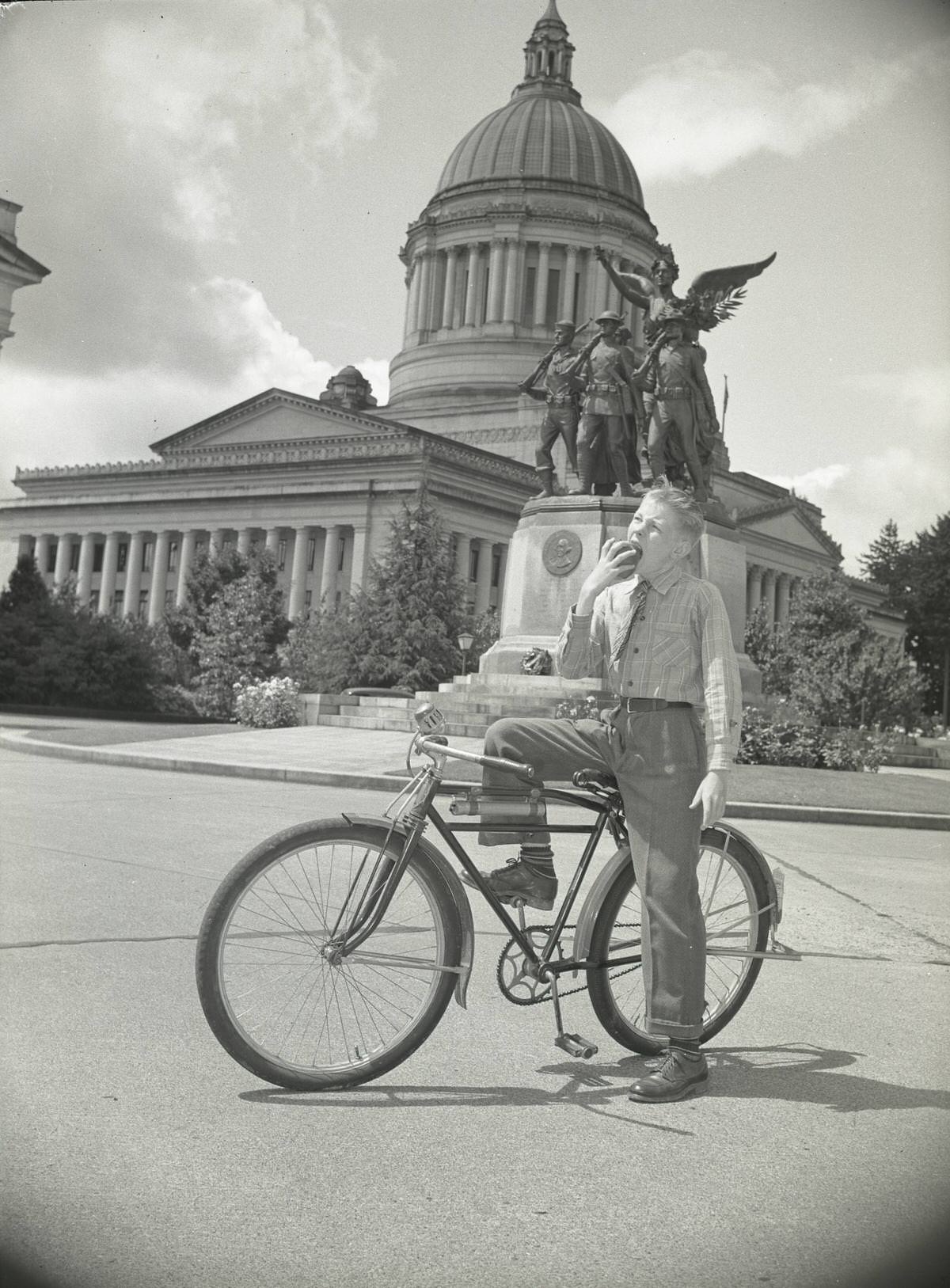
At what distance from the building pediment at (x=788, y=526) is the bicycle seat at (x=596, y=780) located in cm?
8181

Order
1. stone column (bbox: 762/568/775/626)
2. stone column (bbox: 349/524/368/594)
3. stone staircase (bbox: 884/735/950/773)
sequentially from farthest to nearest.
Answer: stone column (bbox: 762/568/775/626), stone column (bbox: 349/524/368/594), stone staircase (bbox: 884/735/950/773)

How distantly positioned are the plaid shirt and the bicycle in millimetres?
362

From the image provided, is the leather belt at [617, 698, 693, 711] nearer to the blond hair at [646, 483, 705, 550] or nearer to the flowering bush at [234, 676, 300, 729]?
the blond hair at [646, 483, 705, 550]

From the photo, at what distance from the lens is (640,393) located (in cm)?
2391

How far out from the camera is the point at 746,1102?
4.29m

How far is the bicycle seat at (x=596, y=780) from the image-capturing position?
4.50 m

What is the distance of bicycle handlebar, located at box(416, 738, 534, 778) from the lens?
435 cm

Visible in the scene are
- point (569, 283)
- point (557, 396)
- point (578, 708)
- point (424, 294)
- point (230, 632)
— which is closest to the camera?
point (578, 708)

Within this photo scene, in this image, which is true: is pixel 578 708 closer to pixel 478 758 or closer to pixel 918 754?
pixel 478 758

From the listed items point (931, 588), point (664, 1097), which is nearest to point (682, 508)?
point (664, 1097)

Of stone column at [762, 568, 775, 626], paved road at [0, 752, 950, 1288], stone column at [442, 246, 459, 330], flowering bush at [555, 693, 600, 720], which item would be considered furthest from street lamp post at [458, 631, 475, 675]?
stone column at [442, 246, 459, 330]

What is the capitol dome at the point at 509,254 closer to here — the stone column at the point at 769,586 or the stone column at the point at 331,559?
the stone column at the point at 331,559

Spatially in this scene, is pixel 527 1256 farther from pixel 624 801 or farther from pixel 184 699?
pixel 184 699

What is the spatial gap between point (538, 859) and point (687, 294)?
19221 millimetres
